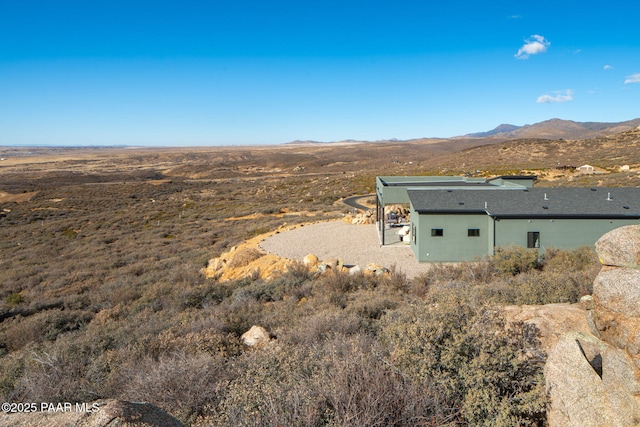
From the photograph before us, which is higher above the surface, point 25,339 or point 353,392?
point 353,392

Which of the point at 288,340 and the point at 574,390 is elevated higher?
the point at 574,390

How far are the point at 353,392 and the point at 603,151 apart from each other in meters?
84.3

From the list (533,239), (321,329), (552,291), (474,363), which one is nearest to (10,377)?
(321,329)

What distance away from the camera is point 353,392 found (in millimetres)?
3844

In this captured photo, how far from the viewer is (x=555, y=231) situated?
55.6ft

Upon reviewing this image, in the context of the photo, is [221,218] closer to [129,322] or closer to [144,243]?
[144,243]

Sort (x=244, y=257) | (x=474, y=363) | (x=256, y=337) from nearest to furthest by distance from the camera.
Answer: (x=474, y=363) < (x=256, y=337) < (x=244, y=257)

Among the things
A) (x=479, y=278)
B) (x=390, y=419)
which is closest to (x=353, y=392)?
(x=390, y=419)

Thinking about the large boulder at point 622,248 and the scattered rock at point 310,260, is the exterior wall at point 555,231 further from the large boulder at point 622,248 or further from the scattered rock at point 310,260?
the large boulder at point 622,248

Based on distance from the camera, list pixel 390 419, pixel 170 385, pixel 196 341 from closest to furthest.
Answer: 1. pixel 390 419
2. pixel 170 385
3. pixel 196 341

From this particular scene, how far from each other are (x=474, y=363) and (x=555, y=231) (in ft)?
50.5

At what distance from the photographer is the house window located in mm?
17016

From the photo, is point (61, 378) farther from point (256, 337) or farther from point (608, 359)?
point (608, 359)

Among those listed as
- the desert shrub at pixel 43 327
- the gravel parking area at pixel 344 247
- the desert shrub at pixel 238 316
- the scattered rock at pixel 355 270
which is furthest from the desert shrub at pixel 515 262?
the desert shrub at pixel 43 327
